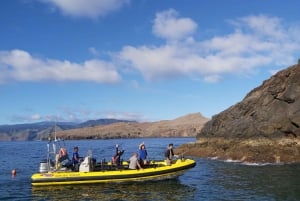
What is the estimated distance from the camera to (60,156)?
100ft

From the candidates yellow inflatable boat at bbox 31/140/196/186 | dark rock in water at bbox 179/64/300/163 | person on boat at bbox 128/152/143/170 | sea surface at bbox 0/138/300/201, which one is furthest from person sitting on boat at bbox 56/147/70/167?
dark rock in water at bbox 179/64/300/163

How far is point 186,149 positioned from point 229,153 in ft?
35.8

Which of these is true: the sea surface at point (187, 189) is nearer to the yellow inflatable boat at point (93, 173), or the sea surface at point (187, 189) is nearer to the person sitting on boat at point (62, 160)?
the yellow inflatable boat at point (93, 173)

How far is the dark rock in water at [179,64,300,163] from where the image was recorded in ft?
144

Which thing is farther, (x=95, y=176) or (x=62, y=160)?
(x=62, y=160)

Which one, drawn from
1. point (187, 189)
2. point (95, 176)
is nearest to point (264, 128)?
point (187, 189)

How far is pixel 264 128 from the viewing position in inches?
1837

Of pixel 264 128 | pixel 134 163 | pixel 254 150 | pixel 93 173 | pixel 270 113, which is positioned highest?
pixel 270 113

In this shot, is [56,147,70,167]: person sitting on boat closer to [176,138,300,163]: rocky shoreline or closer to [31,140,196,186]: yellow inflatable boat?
[31,140,196,186]: yellow inflatable boat

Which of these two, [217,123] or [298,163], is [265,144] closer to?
[298,163]

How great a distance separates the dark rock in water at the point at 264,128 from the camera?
43.8m

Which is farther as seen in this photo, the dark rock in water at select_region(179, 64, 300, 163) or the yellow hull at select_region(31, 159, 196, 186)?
the dark rock in water at select_region(179, 64, 300, 163)

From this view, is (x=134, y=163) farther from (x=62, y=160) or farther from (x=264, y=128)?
(x=264, y=128)

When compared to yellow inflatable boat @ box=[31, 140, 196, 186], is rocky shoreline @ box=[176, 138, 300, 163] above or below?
above
